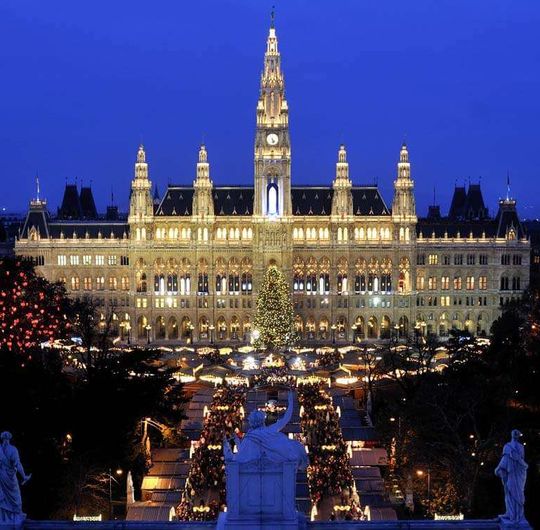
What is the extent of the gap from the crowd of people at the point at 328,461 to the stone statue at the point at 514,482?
1590 centimetres

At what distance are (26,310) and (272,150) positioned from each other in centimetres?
4549

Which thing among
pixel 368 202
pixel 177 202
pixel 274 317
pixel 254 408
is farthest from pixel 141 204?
pixel 254 408

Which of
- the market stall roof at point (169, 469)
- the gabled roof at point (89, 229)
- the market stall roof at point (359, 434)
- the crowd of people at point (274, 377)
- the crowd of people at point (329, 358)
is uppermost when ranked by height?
the gabled roof at point (89, 229)

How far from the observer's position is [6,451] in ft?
72.4

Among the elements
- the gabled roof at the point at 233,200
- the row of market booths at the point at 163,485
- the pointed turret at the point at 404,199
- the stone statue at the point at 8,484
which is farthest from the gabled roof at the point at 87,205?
the stone statue at the point at 8,484

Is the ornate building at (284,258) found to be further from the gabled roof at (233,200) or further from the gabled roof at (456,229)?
the gabled roof at (456,229)

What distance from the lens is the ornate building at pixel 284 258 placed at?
4124 inches

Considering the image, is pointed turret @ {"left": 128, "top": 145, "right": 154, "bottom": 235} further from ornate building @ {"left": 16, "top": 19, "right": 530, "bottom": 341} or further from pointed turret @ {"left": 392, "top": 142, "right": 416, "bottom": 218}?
pointed turret @ {"left": 392, "top": 142, "right": 416, "bottom": 218}

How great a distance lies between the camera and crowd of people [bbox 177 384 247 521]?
38250mm

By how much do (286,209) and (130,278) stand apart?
21017mm

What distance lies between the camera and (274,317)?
93625 mm

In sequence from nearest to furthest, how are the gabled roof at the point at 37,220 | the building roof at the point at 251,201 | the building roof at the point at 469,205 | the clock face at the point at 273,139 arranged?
the clock face at the point at 273,139
the building roof at the point at 251,201
the gabled roof at the point at 37,220
the building roof at the point at 469,205

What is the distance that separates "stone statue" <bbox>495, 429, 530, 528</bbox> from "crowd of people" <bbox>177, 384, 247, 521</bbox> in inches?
707

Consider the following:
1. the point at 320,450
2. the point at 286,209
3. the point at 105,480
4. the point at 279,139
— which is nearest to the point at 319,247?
the point at 286,209
